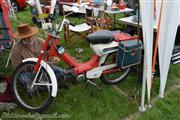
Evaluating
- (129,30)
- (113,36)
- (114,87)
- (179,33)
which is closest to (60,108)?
(114,87)

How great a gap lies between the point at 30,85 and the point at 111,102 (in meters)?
1.12

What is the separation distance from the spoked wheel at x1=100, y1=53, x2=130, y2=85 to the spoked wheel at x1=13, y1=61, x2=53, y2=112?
0.92 metres

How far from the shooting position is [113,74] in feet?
12.9

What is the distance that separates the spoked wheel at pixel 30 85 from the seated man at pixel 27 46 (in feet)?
0.87

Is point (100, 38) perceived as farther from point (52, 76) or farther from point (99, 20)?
point (99, 20)

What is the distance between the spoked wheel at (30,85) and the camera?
3.11m

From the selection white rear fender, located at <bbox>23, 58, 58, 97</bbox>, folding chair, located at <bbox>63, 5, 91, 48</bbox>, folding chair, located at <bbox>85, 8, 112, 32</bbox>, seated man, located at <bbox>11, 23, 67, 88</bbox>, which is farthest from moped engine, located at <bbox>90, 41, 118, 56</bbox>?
folding chair, located at <bbox>85, 8, 112, 32</bbox>

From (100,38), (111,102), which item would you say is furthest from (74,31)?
(111,102)

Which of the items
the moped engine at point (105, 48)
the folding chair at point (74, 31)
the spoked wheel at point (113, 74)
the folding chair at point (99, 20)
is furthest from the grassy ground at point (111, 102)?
the folding chair at point (99, 20)

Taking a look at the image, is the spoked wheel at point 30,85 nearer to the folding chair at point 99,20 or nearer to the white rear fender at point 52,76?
the white rear fender at point 52,76

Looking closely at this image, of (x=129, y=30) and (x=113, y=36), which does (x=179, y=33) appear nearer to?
(x=129, y=30)

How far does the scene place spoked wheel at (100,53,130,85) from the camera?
3631 mm

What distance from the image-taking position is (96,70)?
3.50 meters

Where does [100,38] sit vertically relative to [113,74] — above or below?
above
